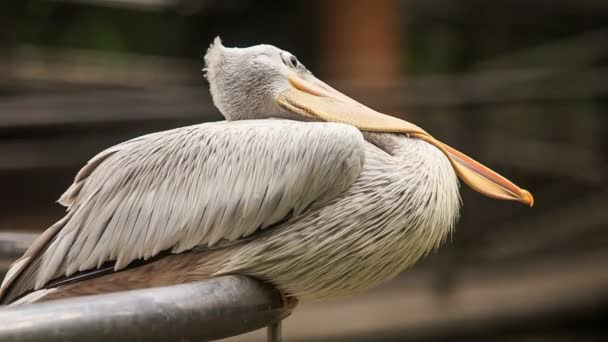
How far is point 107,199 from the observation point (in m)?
1.76

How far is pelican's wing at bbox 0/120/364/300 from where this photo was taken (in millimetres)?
1631

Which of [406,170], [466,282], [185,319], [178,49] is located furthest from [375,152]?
[178,49]

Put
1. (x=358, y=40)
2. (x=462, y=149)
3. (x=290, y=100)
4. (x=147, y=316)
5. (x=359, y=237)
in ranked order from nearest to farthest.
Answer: (x=147, y=316) → (x=359, y=237) → (x=290, y=100) → (x=462, y=149) → (x=358, y=40)

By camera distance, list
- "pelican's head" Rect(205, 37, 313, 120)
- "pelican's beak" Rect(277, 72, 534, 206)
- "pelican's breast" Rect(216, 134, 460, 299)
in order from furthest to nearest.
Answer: "pelican's head" Rect(205, 37, 313, 120), "pelican's beak" Rect(277, 72, 534, 206), "pelican's breast" Rect(216, 134, 460, 299)

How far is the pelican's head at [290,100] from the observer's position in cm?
179

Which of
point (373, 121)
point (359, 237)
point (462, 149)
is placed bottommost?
point (462, 149)

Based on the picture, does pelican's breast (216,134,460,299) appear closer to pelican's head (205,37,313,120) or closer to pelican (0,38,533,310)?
pelican (0,38,533,310)

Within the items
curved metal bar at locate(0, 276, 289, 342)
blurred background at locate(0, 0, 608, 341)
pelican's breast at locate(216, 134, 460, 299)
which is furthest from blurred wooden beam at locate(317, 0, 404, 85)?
curved metal bar at locate(0, 276, 289, 342)

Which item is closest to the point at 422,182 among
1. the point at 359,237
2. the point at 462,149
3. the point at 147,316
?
the point at 359,237

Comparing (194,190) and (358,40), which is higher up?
(358,40)

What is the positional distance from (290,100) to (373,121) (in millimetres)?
165

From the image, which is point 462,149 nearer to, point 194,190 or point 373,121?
point 373,121

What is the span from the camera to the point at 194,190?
5.56ft

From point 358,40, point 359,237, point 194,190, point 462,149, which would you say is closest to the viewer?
point 359,237
